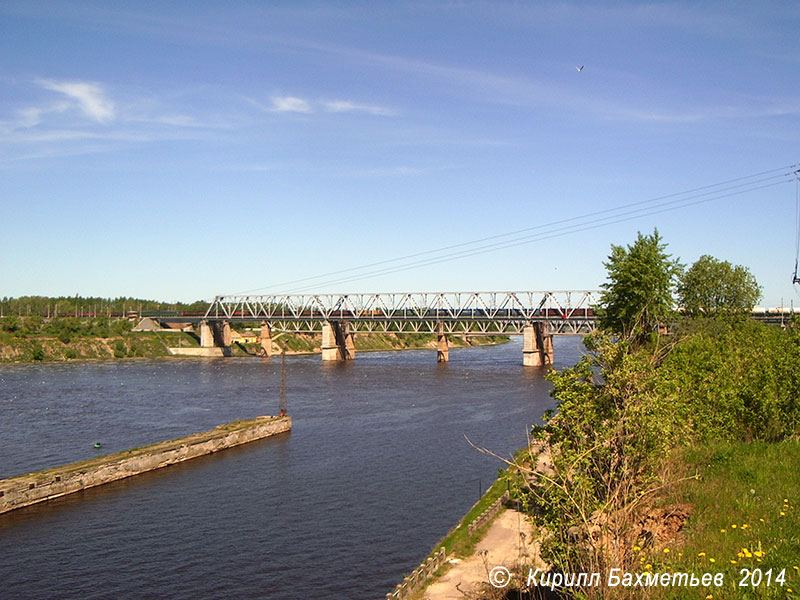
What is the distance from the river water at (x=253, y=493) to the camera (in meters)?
28.1

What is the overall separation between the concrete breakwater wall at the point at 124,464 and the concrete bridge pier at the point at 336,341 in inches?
3398

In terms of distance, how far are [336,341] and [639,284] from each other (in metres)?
103

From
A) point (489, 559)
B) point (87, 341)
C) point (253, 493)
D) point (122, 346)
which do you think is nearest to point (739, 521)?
point (489, 559)

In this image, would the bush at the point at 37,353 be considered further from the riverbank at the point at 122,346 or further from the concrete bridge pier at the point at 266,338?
the concrete bridge pier at the point at 266,338

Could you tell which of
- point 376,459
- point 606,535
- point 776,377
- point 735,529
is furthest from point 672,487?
point 376,459

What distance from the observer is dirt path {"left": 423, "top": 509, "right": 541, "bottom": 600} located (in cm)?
2275

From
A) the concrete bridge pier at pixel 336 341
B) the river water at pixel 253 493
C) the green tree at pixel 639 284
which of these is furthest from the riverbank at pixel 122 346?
the green tree at pixel 639 284

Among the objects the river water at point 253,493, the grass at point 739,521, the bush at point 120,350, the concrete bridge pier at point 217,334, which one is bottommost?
the river water at point 253,493

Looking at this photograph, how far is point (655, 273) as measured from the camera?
173 ft

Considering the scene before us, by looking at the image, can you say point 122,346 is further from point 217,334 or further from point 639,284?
point 639,284

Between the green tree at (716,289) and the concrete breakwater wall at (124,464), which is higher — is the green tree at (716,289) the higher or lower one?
the higher one

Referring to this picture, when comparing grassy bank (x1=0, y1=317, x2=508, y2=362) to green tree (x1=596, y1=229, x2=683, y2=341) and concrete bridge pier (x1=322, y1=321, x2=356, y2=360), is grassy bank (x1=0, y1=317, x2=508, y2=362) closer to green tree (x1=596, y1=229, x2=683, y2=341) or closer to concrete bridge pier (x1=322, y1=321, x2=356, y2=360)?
concrete bridge pier (x1=322, y1=321, x2=356, y2=360)

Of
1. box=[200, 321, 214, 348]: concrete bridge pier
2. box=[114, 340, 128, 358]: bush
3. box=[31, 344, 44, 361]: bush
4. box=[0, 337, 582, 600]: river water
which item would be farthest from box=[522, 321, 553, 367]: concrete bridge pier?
box=[31, 344, 44, 361]: bush

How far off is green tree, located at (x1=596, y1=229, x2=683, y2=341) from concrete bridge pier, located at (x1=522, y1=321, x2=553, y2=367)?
68.9 m
